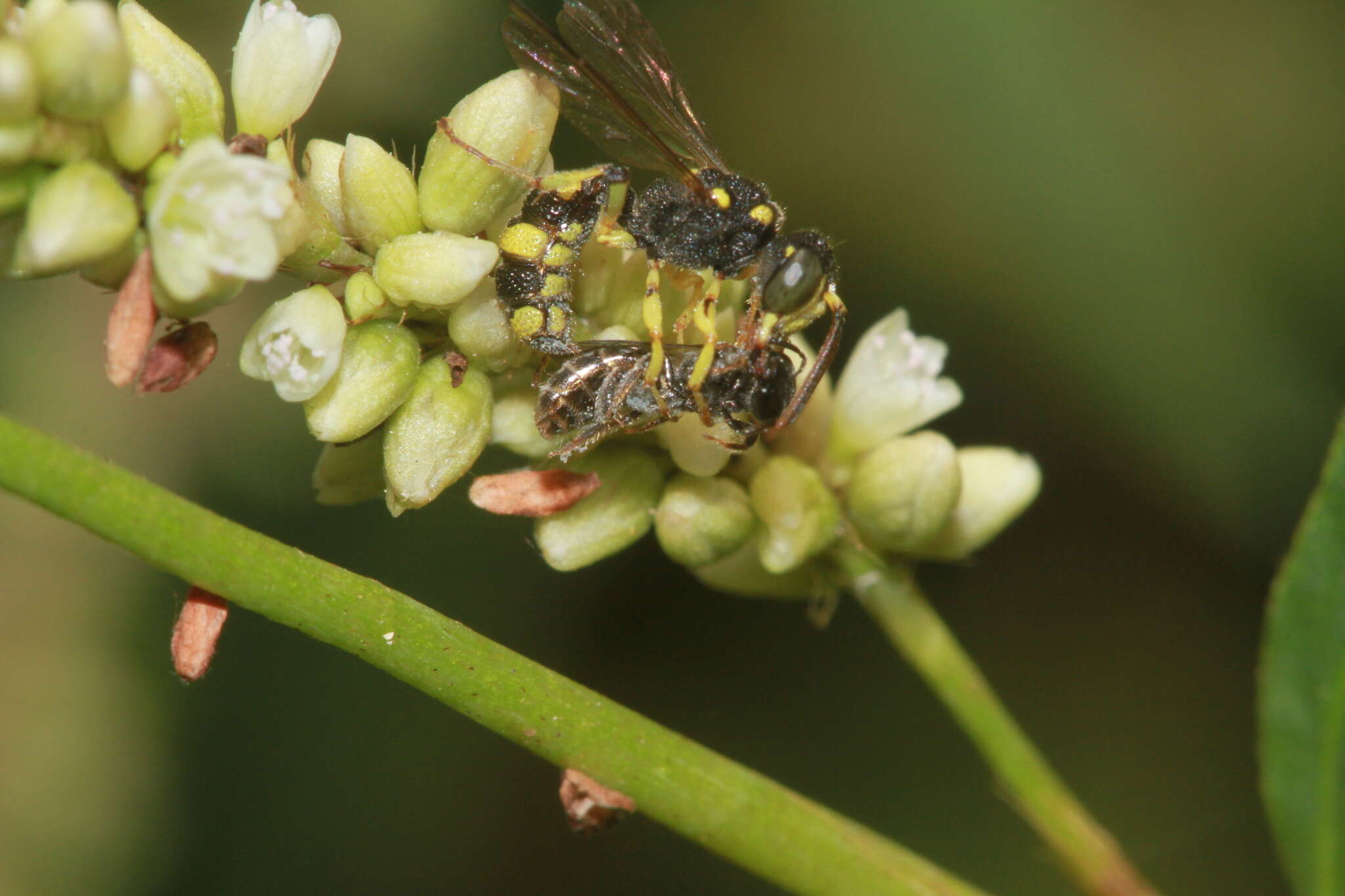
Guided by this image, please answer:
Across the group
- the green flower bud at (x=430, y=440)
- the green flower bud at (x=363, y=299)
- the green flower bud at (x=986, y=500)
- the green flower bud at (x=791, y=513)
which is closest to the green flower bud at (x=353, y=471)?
the green flower bud at (x=430, y=440)

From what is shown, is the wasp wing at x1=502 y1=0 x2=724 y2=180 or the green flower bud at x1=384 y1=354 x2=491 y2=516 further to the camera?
the wasp wing at x1=502 y1=0 x2=724 y2=180

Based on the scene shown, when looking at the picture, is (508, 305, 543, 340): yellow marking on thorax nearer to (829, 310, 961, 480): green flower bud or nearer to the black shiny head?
the black shiny head

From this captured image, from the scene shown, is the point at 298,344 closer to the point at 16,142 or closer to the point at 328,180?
the point at 328,180

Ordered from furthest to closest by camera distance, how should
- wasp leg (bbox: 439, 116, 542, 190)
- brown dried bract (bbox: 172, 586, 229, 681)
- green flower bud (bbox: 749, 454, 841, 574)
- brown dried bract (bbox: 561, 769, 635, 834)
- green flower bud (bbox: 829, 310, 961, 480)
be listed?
green flower bud (bbox: 829, 310, 961, 480) → green flower bud (bbox: 749, 454, 841, 574) → wasp leg (bbox: 439, 116, 542, 190) → brown dried bract (bbox: 561, 769, 635, 834) → brown dried bract (bbox: 172, 586, 229, 681)

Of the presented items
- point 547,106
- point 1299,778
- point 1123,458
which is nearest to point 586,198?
point 547,106

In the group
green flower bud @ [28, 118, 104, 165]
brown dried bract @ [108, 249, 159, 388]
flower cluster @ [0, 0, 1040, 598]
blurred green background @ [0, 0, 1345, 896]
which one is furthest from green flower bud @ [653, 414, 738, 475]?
blurred green background @ [0, 0, 1345, 896]

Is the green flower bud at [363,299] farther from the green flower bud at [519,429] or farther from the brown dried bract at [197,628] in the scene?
the brown dried bract at [197,628]
